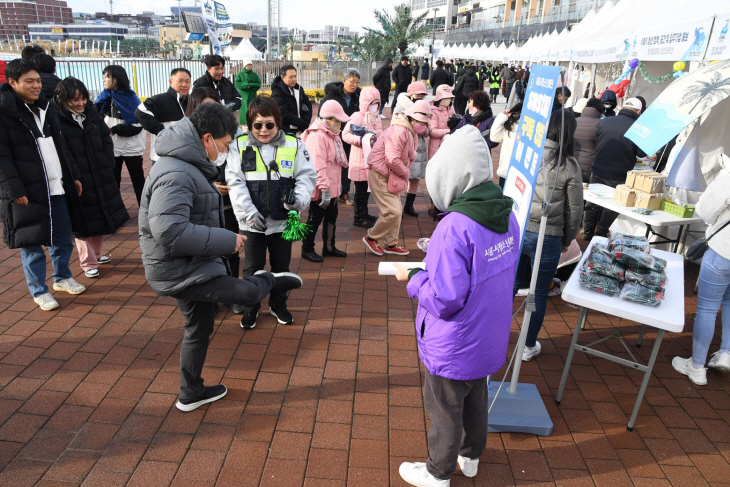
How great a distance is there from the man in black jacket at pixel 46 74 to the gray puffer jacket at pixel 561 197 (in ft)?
15.4

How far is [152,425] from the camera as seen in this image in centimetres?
296

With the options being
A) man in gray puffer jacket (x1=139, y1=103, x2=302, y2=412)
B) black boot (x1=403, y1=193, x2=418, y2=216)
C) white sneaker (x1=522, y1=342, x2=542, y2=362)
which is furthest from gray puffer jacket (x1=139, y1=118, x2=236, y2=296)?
black boot (x1=403, y1=193, x2=418, y2=216)

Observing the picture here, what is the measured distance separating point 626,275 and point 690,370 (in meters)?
1.19

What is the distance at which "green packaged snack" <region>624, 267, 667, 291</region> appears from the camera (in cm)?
303

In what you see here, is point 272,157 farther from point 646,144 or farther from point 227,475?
point 646,144

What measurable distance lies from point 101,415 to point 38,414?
37cm

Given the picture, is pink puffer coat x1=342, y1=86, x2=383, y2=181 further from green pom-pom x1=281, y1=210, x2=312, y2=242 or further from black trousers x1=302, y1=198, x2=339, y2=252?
green pom-pom x1=281, y1=210, x2=312, y2=242

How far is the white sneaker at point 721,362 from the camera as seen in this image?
3.69 meters

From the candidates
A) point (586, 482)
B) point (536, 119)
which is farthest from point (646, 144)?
point (586, 482)

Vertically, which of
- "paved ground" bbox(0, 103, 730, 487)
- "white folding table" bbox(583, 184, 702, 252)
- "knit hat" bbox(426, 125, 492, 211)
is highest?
"knit hat" bbox(426, 125, 492, 211)

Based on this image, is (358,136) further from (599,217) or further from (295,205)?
(599,217)

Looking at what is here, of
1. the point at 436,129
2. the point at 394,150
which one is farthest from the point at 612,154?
the point at 394,150

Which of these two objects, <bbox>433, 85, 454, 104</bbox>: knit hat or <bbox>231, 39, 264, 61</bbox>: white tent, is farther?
<bbox>231, 39, 264, 61</bbox>: white tent

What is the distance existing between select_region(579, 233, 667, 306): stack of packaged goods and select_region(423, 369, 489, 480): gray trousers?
1.17 metres
